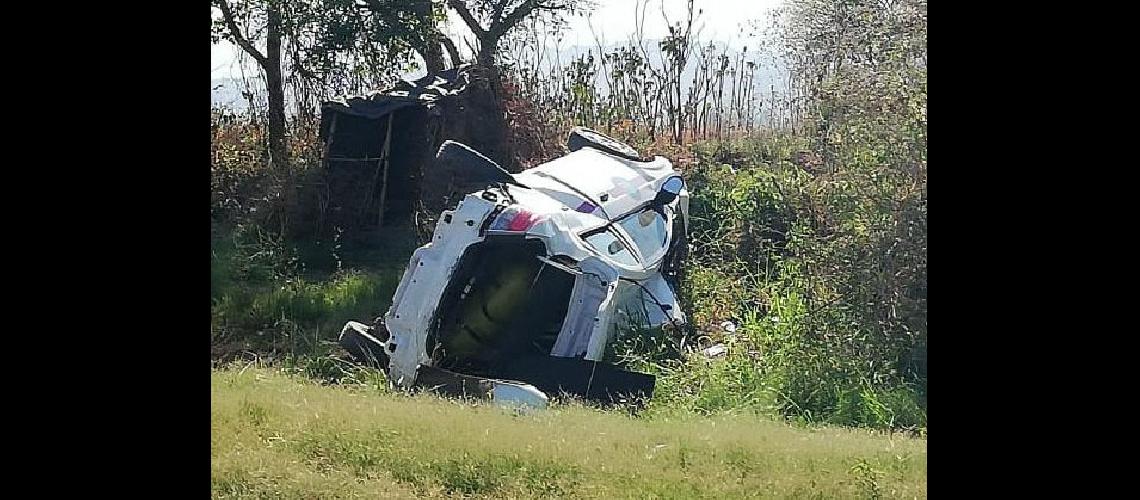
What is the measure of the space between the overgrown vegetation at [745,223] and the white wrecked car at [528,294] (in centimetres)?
14

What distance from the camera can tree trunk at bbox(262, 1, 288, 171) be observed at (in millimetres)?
4105

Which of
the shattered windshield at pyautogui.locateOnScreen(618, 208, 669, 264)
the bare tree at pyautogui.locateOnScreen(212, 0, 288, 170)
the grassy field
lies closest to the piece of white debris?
the shattered windshield at pyautogui.locateOnScreen(618, 208, 669, 264)

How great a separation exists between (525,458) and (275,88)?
260 centimetres

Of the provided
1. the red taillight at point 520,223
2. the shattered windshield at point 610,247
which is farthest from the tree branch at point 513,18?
the red taillight at point 520,223

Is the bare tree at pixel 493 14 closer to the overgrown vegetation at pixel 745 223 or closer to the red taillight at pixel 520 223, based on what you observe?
the overgrown vegetation at pixel 745 223

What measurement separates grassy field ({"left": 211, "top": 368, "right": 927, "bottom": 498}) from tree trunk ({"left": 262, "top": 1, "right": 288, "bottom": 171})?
1.86 meters

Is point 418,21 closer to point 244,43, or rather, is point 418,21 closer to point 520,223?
point 244,43

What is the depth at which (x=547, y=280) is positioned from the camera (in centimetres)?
301

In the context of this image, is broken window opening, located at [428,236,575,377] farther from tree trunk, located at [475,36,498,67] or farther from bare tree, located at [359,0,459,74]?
bare tree, located at [359,0,459,74]

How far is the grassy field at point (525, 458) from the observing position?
6.47 ft

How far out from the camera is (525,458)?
6.79 ft

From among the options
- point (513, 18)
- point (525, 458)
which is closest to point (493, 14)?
point (513, 18)

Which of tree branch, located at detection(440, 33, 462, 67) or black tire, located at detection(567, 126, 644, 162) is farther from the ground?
tree branch, located at detection(440, 33, 462, 67)

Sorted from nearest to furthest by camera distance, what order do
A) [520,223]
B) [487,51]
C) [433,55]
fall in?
[520,223], [487,51], [433,55]
